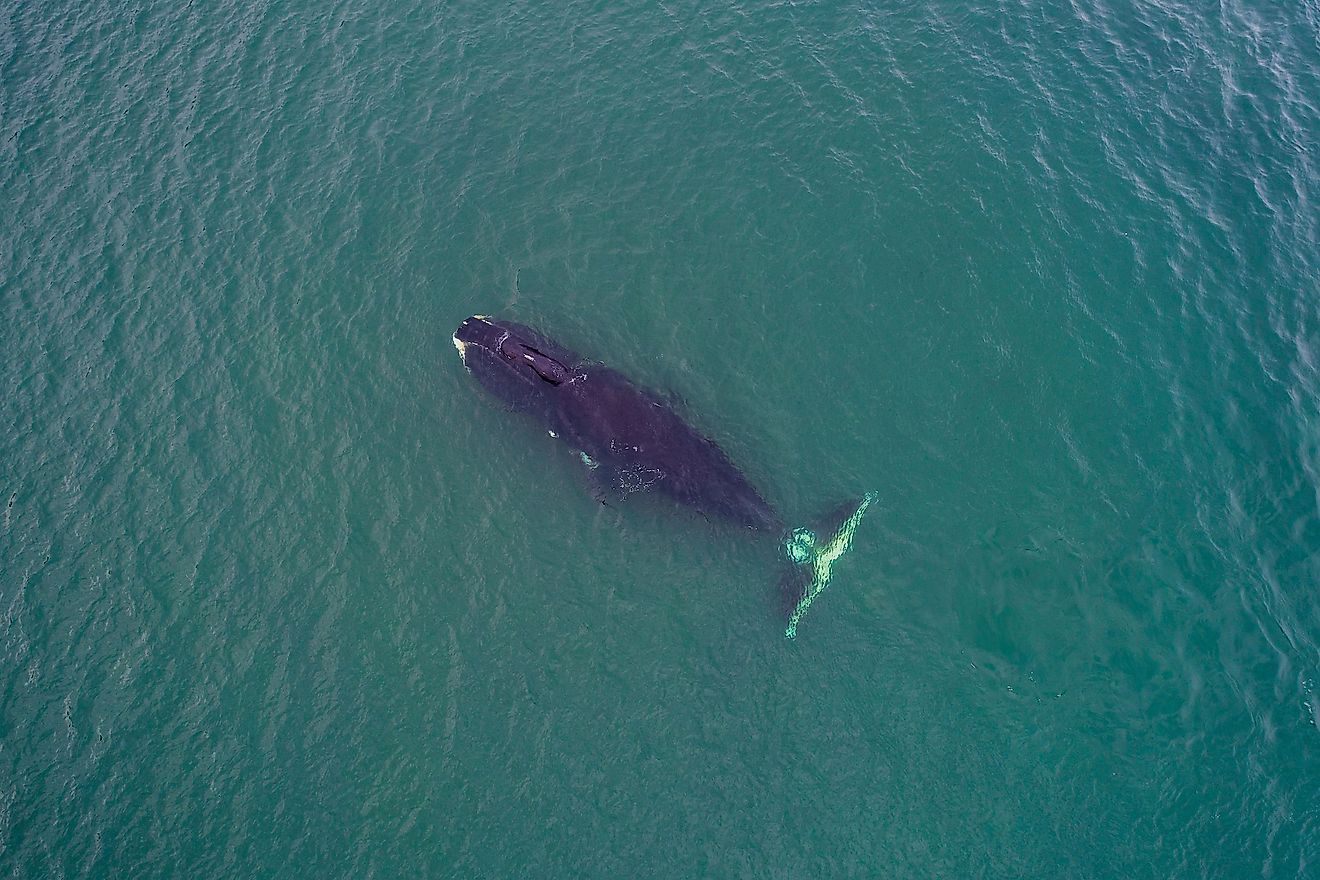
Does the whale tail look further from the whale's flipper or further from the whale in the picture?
the whale's flipper

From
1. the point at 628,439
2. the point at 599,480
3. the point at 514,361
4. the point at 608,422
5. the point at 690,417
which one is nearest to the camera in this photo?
the point at 599,480

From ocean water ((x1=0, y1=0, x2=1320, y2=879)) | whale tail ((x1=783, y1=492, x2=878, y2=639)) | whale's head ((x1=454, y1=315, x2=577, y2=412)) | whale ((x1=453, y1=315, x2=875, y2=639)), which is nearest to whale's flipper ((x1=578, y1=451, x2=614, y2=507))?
whale ((x1=453, y1=315, x2=875, y2=639))

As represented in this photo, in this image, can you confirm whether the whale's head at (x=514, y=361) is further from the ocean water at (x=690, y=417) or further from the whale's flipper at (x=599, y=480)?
the whale's flipper at (x=599, y=480)

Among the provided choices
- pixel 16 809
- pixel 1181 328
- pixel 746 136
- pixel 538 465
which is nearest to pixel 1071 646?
pixel 1181 328

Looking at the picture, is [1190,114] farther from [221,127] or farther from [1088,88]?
[221,127]

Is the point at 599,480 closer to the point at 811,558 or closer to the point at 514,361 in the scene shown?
the point at 514,361

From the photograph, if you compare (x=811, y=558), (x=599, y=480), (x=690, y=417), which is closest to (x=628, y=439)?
(x=599, y=480)
